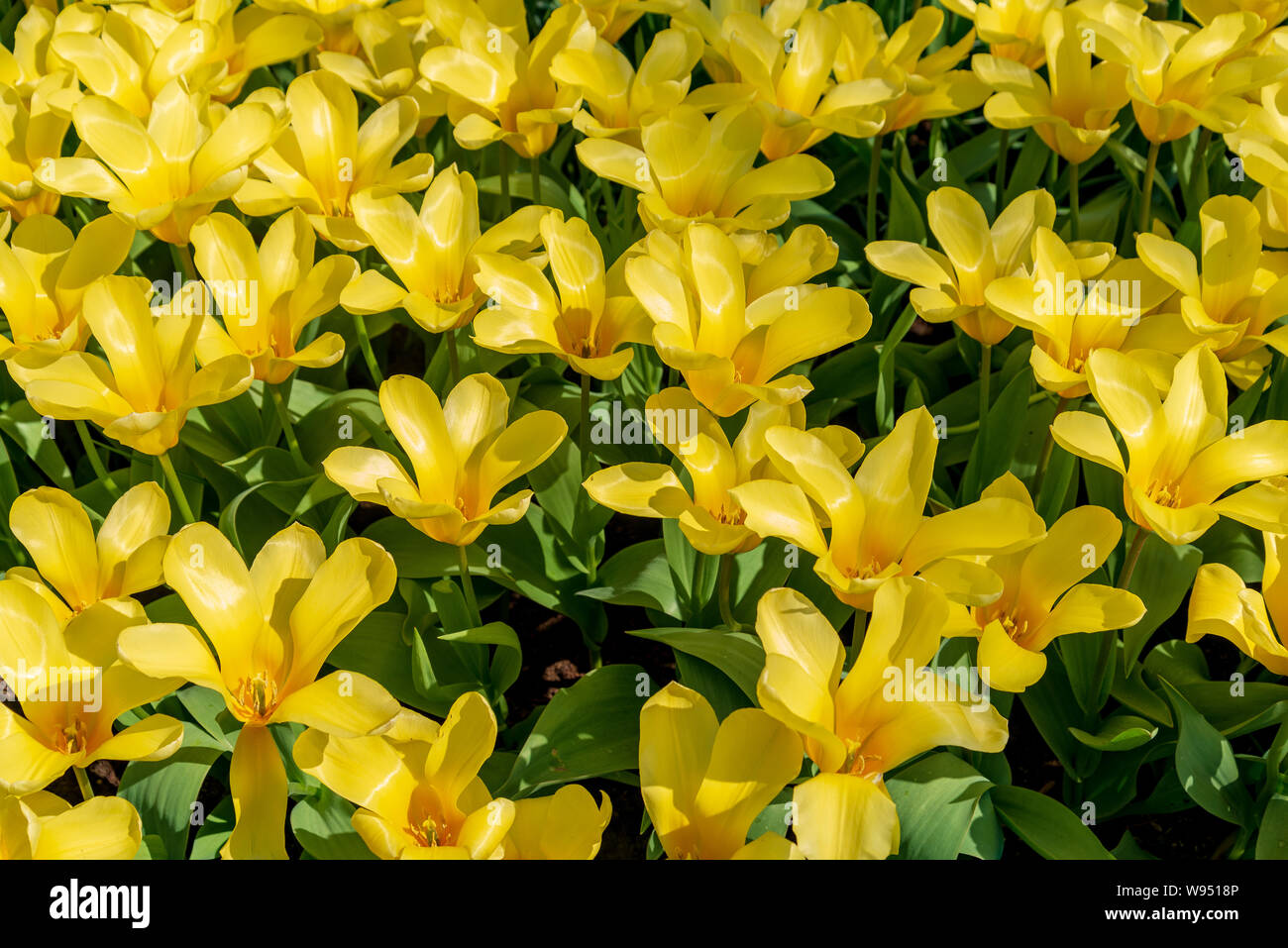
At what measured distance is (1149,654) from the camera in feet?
6.23

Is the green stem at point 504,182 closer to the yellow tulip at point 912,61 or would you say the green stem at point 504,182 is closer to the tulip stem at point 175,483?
the yellow tulip at point 912,61

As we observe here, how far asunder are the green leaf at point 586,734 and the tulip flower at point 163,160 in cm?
94

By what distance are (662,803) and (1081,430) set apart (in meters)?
0.69

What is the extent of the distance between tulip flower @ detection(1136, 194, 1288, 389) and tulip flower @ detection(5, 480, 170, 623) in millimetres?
1443

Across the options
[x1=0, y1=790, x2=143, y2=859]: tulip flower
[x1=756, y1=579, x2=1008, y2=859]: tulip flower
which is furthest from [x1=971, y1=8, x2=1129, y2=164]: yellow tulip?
[x1=0, y1=790, x2=143, y2=859]: tulip flower

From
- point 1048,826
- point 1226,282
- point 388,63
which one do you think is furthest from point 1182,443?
point 388,63

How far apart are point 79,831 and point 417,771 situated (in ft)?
1.28

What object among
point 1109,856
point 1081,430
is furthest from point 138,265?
point 1109,856

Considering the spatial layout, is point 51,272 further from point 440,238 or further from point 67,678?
point 67,678

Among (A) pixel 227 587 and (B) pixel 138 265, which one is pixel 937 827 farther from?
(B) pixel 138 265

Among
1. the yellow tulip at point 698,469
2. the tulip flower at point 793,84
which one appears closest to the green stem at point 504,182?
the tulip flower at point 793,84

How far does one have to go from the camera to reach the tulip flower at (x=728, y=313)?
169 cm

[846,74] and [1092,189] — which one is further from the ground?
[846,74]

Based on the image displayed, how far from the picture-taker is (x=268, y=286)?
184 cm
